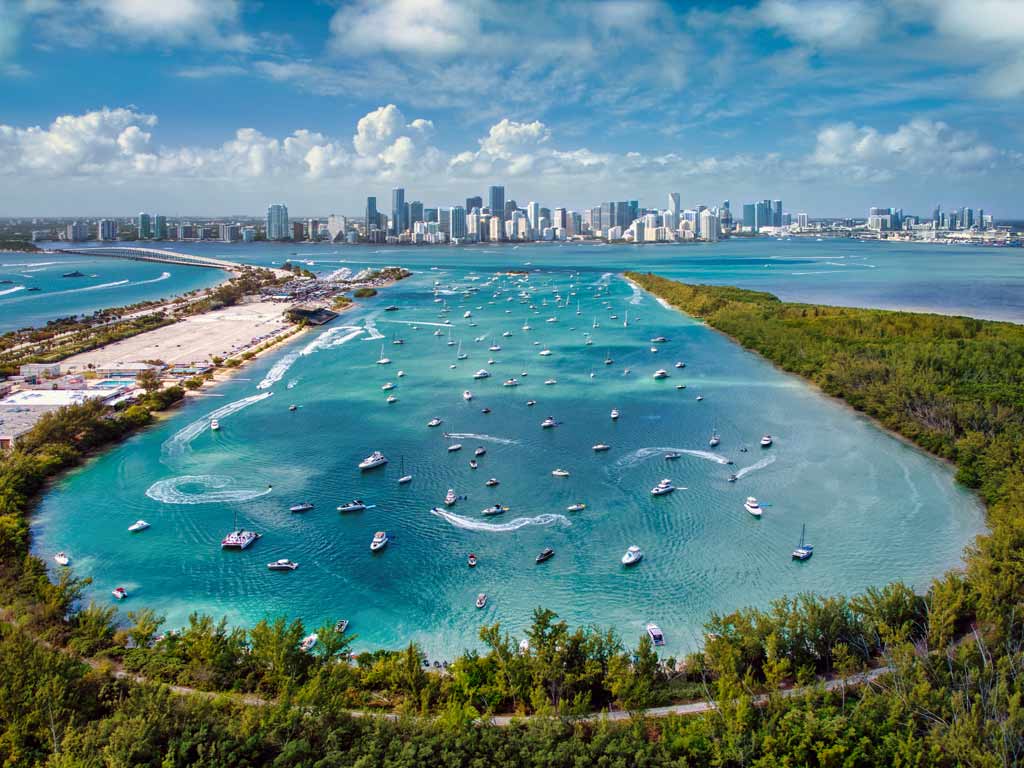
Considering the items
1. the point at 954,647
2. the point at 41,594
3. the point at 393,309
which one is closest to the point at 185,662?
the point at 41,594

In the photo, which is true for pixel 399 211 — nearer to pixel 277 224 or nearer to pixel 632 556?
pixel 277 224

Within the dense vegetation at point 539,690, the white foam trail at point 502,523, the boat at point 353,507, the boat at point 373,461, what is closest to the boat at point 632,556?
the white foam trail at point 502,523

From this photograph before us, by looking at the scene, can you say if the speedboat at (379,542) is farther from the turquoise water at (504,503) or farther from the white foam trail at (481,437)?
the white foam trail at (481,437)

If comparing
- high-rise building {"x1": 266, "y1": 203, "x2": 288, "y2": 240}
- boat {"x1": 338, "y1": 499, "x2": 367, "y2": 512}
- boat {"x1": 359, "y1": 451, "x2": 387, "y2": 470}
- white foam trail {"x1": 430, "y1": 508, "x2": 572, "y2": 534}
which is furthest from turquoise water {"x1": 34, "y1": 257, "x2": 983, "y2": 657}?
high-rise building {"x1": 266, "y1": 203, "x2": 288, "y2": 240}

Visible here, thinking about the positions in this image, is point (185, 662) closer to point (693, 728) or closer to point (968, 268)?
point (693, 728)

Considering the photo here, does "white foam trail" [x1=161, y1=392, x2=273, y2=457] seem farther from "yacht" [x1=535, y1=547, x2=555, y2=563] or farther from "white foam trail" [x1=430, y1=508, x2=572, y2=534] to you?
"yacht" [x1=535, y1=547, x2=555, y2=563]

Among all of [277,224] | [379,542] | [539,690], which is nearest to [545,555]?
[379,542]
